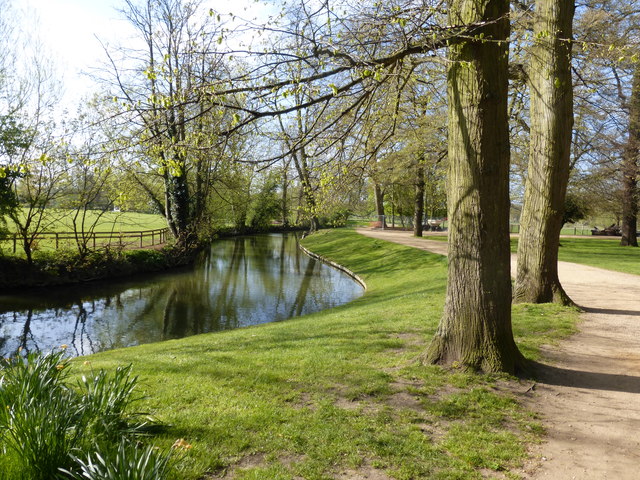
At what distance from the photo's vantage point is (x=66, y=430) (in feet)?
9.68

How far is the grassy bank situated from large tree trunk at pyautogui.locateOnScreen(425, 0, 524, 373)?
53 centimetres

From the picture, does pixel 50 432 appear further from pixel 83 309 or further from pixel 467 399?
pixel 83 309

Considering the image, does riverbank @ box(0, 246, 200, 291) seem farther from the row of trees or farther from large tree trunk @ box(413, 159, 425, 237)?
large tree trunk @ box(413, 159, 425, 237)

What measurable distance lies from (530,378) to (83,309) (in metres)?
14.0

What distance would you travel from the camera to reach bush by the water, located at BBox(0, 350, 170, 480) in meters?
2.55

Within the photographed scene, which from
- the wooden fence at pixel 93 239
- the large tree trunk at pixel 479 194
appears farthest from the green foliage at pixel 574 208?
the wooden fence at pixel 93 239

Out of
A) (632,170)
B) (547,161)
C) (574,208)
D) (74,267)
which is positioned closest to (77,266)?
(74,267)

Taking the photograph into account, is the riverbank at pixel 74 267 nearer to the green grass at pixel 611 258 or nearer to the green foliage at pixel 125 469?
the green foliage at pixel 125 469

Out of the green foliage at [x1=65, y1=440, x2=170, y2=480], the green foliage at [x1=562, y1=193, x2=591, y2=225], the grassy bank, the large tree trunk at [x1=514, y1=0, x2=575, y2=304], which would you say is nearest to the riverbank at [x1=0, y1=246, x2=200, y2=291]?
the grassy bank

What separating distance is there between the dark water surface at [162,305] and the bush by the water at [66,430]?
24.7 feet

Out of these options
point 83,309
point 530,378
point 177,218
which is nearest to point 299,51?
point 530,378

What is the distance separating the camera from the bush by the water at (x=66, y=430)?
8.38 ft

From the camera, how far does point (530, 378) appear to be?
4.99 m

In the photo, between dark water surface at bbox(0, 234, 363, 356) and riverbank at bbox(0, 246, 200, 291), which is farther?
riverbank at bbox(0, 246, 200, 291)
